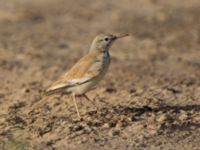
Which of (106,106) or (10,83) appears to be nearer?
(106,106)

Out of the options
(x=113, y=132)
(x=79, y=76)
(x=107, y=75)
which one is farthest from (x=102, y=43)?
(x=107, y=75)

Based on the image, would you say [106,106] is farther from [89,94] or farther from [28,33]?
[28,33]

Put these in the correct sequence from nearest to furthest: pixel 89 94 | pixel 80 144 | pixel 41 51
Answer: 1. pixel 80 144
2. pixel 89 94
3. pixel 41 51

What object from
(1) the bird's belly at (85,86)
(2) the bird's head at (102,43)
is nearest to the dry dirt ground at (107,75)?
(1) the bird's belly at (85,86)

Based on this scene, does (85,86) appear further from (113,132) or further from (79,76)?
(113,132)

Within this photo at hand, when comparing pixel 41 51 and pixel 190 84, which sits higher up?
pixel 41 51

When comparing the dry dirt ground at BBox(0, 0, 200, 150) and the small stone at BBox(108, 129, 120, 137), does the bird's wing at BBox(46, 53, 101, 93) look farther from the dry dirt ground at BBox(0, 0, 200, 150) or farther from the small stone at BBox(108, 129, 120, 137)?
the small stone at BBox(108, 129, 120, 137)

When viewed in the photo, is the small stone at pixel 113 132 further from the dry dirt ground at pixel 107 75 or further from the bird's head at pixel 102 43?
the bird's head at pixel 102 43

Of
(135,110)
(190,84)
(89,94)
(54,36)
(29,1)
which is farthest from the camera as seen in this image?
(29,1)

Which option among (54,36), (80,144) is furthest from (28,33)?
(80,144)
